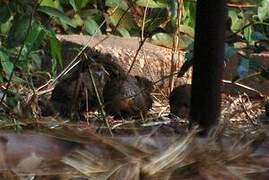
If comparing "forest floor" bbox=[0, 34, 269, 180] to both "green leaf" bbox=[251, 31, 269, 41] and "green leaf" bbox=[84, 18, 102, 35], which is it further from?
"green leaf" bbox=[84, 18, 102, 35]

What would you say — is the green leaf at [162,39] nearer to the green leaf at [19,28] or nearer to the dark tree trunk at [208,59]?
the green leaf at [19,28]

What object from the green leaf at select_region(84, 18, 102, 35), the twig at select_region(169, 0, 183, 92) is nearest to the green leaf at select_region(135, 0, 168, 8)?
the twig at select_region(169, 0, 183, 92)

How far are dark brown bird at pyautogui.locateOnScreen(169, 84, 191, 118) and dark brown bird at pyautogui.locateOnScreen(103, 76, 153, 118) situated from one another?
101 millimetres

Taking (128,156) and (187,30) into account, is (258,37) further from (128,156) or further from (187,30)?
(187,30)

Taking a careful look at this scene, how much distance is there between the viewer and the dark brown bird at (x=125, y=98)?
2.84 metres

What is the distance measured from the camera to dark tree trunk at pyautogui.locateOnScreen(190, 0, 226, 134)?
1270 mm

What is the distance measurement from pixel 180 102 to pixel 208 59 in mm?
1670

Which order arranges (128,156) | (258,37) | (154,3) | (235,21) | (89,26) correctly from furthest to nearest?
1. (89,26)
2. (154,3)
3. (235,21)
4. (258,37)
5. (128,156)

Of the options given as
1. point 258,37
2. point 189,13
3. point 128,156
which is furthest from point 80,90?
point 189,13

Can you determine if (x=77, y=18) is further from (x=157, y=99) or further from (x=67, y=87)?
(x=67, y=87)

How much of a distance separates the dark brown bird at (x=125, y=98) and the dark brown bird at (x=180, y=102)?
10 centimetres

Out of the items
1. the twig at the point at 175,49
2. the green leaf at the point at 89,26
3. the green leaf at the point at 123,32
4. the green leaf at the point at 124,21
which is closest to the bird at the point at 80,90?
the twig at the point at 175,49

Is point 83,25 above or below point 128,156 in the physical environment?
below

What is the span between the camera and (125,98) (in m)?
2.85
